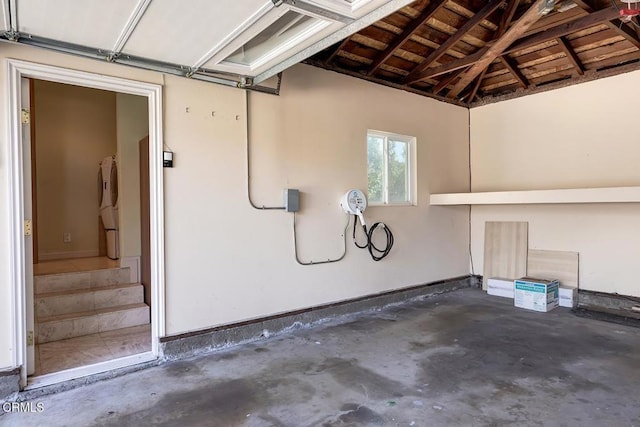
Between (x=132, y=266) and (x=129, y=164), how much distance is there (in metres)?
1.22

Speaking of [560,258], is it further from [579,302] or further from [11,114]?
[11,114]

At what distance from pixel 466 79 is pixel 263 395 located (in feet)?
16.0

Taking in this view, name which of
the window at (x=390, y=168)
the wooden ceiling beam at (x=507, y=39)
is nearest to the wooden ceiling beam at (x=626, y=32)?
the wooden ceiling beam at (x=507, y=39)

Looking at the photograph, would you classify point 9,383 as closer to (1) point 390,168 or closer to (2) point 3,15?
(2) point 3,15

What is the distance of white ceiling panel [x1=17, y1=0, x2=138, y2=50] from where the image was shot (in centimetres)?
227

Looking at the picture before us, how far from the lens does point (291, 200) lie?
13.7 ft

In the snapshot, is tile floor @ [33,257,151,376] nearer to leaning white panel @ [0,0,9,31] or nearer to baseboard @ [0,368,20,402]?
baseboard @ [0,368,20,402]

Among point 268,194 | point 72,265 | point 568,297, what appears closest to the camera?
point 268,194

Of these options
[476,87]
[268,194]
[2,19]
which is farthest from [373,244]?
[2,19]

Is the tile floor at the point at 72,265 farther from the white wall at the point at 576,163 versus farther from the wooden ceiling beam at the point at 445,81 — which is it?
the white wall at the point at 576,163

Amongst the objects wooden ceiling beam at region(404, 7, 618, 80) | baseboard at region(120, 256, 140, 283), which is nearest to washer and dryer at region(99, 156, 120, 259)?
baseboard at region(120, 256, 140, 283)

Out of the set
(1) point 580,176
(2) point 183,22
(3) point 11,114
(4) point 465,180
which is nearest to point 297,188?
(2) point 183,22

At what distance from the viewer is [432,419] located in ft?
8.16

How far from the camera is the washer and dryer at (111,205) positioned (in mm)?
5113
